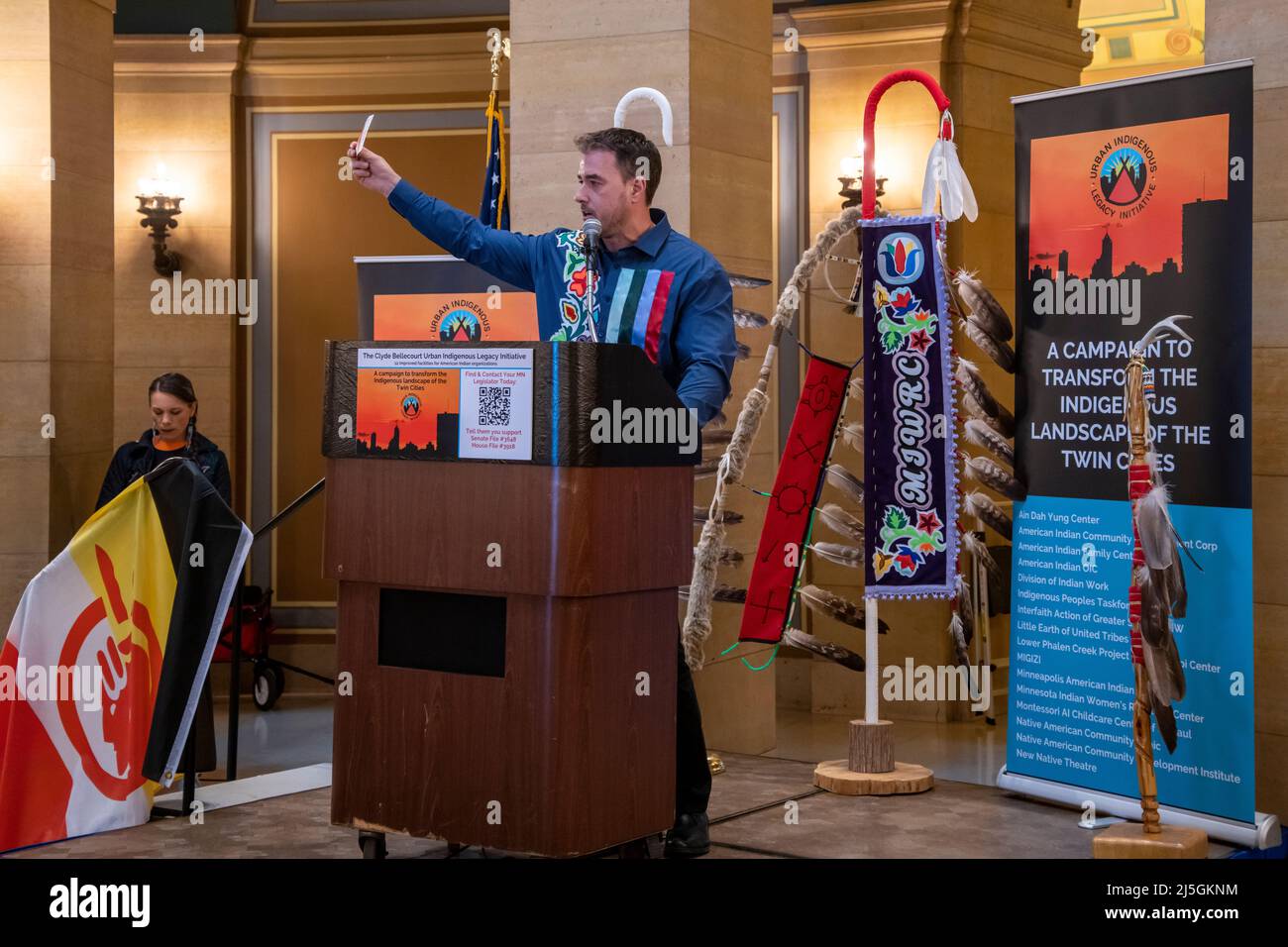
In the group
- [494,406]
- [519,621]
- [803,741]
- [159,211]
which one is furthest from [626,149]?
[159,211]

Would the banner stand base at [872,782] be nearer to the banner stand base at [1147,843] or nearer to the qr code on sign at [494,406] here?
the banner stand base at [1147,843]

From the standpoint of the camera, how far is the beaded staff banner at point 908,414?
465 centimetres

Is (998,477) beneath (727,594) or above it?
above

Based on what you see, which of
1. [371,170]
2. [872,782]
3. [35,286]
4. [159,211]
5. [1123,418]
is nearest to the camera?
[371,170]

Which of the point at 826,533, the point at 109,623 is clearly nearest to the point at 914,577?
the point at 109,623

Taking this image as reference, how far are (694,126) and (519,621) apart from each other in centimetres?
277

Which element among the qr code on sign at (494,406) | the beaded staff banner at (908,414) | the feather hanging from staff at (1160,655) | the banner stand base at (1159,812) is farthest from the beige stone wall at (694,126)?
the qr code on sign at (494,406)


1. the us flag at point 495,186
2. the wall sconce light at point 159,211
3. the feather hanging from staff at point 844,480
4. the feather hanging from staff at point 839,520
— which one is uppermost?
the wall sconce light at point 159,211

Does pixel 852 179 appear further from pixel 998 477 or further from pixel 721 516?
pixel 998 477

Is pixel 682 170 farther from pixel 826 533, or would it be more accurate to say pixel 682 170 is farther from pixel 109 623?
pixel 826 533

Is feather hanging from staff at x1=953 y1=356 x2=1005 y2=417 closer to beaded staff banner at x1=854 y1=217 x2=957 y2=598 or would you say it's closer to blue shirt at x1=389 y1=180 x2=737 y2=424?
beaded staff banner at x1=854 y1=217 x2=957 y2=598

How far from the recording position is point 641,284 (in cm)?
376

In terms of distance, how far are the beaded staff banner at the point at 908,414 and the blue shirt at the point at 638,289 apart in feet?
3.26
